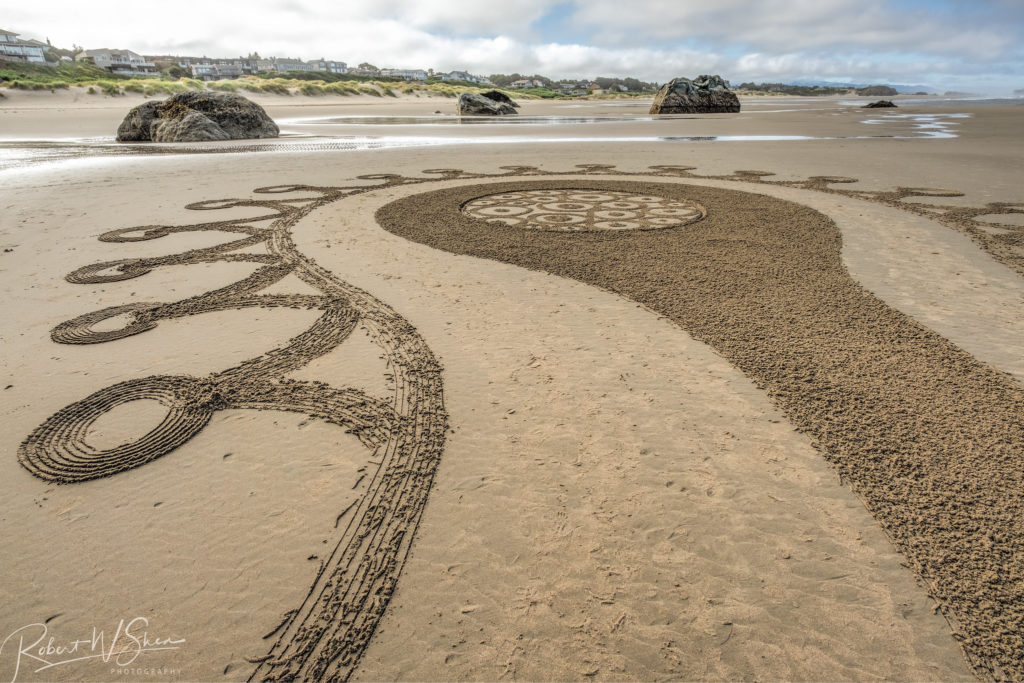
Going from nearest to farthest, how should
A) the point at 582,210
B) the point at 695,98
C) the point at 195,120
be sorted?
the point at 582,210 < the point at 195,120 < the point at 695,98

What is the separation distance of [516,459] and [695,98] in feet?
131

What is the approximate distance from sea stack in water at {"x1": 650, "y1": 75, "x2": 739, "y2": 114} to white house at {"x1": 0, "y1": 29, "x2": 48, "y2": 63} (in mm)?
92712

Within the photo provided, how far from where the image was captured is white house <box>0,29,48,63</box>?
78875 millimetres

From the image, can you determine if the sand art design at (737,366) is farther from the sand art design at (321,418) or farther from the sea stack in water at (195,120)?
the sea stack in water at (195,120)

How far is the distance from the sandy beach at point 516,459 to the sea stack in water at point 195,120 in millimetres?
16589

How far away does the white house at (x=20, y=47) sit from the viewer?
3105 inches

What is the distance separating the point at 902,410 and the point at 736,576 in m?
1.44

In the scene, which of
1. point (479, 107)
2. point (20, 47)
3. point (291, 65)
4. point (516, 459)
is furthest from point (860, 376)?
point (291, 65)

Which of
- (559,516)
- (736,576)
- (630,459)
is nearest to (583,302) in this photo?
(630,459)

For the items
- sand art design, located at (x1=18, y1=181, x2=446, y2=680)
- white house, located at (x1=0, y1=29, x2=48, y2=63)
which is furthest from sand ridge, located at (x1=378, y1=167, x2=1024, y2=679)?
white house, located at (x1=0, y1=29, x2=48, y2=63)

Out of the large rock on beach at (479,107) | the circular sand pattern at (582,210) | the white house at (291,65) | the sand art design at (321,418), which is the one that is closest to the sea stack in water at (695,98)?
the large rock on beach at (479,107)

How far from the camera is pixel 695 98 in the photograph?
36.2 m

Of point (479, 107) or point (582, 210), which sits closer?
point (582, 210)

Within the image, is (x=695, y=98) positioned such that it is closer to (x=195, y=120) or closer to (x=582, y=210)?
(x=195, y=120)
